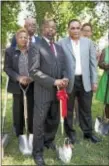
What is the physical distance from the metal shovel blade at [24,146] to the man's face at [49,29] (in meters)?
1.45

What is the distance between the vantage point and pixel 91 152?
209 inches

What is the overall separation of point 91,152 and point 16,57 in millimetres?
1700

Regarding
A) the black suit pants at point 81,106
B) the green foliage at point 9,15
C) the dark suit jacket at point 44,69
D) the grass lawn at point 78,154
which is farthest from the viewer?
the green foliage at point 9,15

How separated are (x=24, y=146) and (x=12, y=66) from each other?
1148mm

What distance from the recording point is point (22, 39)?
5219 millimetres

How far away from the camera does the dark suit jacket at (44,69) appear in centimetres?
458

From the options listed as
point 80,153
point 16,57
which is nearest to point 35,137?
point 80,153

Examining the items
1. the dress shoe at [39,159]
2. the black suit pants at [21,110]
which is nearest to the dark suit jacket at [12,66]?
the black suit pants at [21,110]

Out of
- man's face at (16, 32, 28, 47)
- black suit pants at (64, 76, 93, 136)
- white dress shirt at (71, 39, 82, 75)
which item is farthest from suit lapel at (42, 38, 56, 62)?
black suit pants at (64, 76, 93, 136)

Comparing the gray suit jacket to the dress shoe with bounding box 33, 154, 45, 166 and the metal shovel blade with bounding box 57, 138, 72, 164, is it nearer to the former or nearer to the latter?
the metal shovel blade with bounding box 57, 138, 72, 164

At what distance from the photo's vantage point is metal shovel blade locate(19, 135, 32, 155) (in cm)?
515

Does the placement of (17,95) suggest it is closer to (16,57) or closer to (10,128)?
(16,57)

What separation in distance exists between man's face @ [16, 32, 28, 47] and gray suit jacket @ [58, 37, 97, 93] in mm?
476

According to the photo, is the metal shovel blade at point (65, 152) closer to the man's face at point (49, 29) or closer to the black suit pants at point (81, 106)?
the black suit pants at point (81, 106)
